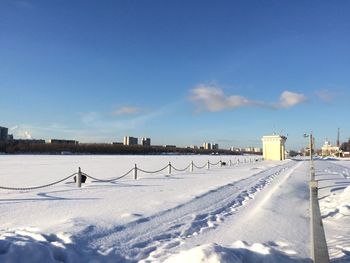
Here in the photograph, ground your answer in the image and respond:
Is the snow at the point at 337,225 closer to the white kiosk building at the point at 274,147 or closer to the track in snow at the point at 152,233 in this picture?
the track in snow at the point at 152,233

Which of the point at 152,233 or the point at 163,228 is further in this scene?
the point at 163,228

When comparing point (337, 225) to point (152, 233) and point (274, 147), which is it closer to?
point (152, 233)

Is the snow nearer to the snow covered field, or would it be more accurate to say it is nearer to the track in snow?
the snow covered field

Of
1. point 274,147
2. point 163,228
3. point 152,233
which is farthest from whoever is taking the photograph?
point 274,147

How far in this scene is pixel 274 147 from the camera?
81375 mm

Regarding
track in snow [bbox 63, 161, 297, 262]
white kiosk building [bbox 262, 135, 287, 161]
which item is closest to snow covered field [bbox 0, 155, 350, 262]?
track in snow [bbox 63, 161, 297, 262]

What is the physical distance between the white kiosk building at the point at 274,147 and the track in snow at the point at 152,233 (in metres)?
71.8

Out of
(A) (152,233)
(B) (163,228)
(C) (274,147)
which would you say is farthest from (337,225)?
(C) (274,147)

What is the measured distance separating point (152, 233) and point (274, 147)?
7689cm

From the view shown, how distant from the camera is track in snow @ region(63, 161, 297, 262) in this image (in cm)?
611

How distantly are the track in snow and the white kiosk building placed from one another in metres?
71.8

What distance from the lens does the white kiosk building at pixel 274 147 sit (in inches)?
3172

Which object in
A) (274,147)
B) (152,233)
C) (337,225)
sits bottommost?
(337,225)

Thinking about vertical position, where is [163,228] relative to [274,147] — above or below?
below
